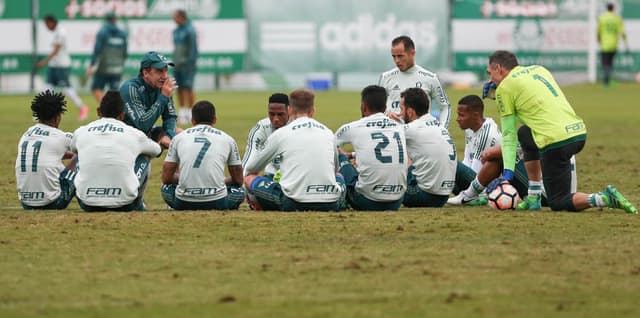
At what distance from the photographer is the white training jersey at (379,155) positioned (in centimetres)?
1230

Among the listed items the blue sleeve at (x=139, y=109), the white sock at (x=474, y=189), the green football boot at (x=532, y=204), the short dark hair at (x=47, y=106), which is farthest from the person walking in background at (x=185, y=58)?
the green football boot at (x=532, y=204)

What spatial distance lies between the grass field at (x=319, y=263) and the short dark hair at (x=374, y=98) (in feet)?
3.67

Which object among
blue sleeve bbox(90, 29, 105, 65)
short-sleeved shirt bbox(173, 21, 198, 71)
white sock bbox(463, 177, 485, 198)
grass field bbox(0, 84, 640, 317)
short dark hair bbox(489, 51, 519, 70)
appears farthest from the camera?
blue sleeve bbox(90, 29, 105, 65)

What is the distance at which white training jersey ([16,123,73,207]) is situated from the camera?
1251cm

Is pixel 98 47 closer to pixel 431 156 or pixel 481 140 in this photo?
pixel 481 140

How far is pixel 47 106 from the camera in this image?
498 inches

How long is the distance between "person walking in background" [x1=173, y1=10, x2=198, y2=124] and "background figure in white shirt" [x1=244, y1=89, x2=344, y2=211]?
16.7 m

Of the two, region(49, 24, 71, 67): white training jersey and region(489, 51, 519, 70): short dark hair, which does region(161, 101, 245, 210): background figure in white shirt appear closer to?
region(489, 51, 519, 70): short dark hair

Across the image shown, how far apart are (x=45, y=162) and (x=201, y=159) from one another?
5.54 feet

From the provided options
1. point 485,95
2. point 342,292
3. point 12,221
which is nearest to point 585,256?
point 342,292

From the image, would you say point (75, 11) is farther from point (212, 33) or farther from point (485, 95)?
point (485, 95)

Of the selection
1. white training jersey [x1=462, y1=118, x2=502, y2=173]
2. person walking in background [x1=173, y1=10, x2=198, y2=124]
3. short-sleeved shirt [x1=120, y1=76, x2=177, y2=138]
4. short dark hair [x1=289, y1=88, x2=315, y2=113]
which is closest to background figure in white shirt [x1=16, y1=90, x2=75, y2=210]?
short-sleeved shirt [x1=120, y1=76, x2=177, y2=138]

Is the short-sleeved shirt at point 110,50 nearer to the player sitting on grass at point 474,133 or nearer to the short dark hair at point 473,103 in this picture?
the player sitting on grass at point 474,133

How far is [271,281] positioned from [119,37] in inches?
929
